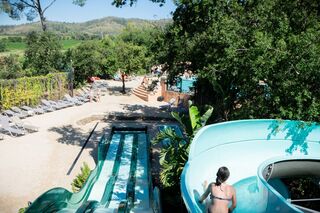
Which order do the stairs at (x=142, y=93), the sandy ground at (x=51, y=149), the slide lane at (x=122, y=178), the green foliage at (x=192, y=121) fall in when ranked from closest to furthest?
1. the slide lane at (x=122, y=178)
2. the green foliage at (x=192, y=121)
3. the sandy ground at (x=51, y=149)
4. the stairs at (x=142, y=93)

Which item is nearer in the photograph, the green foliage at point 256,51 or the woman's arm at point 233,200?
the woman's arm at point 233,200

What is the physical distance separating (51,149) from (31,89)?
30.6 ft

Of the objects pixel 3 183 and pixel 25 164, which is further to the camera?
pixel 25 164

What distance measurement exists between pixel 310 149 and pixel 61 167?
9.37m

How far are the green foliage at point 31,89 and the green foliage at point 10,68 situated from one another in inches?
261

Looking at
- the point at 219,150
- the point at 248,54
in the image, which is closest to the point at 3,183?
the point at 219,150

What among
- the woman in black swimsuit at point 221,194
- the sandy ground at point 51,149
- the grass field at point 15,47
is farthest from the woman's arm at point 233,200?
the grass field at point 15,47

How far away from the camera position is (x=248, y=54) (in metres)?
10.2

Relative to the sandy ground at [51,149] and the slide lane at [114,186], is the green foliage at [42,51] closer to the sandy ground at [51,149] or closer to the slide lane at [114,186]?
the sandy ground at [51,149]

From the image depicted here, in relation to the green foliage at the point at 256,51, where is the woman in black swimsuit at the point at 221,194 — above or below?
below

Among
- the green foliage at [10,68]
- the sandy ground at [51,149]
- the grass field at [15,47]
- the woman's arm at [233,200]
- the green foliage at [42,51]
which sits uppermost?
the grass field at [15,47]

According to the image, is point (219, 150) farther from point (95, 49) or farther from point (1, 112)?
point (95, 49)

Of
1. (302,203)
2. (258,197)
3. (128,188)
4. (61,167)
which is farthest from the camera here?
(61,167)

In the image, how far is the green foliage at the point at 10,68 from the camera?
30.4 m
